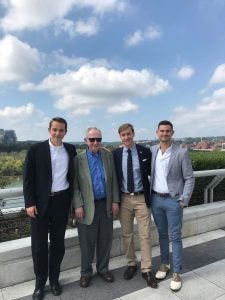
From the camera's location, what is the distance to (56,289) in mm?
3760

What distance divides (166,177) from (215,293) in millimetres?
1401

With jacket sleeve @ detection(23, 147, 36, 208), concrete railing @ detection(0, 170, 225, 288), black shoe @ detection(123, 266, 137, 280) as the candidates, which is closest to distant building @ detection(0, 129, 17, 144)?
concrete railing @ detection(0, 170, 225, 288)

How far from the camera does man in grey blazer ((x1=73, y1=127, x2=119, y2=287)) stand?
383 centimetres

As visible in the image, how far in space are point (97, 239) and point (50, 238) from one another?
0.63 meters

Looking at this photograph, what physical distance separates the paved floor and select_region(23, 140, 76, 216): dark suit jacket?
40.3 inches

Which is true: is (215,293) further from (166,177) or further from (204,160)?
(204,160)

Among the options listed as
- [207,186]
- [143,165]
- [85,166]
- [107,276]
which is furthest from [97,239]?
[207,186]

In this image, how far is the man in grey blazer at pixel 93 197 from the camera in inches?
151

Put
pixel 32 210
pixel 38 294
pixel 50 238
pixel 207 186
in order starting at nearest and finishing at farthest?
pixel 32 210 < pixel 38 294 < pixel 50 238 < pixel 207 186

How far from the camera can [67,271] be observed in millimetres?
4293

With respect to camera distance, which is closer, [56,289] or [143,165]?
[56,289]

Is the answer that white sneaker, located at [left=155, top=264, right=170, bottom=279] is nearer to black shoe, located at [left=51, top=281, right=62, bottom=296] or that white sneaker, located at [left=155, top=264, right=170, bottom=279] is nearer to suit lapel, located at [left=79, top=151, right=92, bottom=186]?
black shoe, located at [left=51, top=281, right=62, bottom=296]

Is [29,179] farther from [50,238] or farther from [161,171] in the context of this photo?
[161,171]

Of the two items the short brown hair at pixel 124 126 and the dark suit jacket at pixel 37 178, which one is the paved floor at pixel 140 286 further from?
the short brown hair at pixel 124 126
